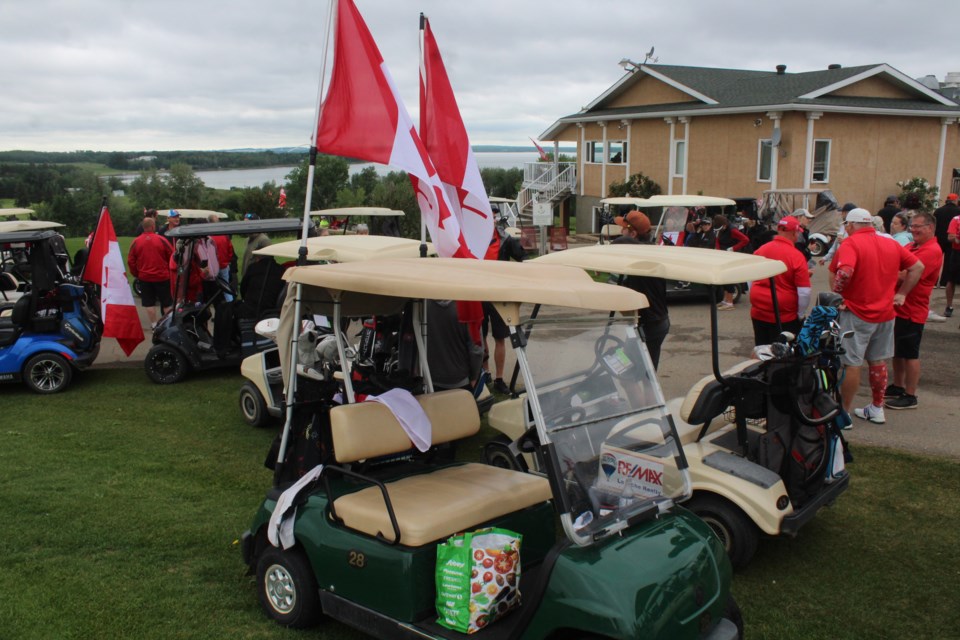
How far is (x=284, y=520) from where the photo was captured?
13.0 feet

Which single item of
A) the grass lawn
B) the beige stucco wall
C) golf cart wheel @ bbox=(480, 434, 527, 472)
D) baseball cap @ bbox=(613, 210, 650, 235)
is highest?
the beige stucco wall

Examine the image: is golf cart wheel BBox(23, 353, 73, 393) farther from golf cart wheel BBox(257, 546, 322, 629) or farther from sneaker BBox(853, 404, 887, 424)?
sneaker BBox(853, 404, 887, 424)

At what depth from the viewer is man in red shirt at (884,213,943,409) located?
7.25 m

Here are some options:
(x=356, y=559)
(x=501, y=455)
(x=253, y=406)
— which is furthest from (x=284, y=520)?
(x=253, y=406)

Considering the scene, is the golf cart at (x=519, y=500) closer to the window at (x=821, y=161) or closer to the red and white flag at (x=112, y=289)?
the red and white flag at (x=112, y=289)

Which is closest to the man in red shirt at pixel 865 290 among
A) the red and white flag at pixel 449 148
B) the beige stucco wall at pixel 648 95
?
the red and white flag at pixel 449 148

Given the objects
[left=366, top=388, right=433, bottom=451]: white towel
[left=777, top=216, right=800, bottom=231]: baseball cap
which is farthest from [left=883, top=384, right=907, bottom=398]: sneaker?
[left=366, top=388, right=433, bottom=451]: white towel

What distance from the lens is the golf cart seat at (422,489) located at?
3.55m

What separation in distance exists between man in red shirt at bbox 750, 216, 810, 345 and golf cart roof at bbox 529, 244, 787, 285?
1.49 meters

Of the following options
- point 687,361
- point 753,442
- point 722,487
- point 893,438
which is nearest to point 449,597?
point 722,487

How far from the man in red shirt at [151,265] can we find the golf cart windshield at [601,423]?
8.64 m

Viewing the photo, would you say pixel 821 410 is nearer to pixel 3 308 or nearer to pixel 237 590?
pixel 237 590

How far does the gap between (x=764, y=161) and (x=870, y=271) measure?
62.3 feet

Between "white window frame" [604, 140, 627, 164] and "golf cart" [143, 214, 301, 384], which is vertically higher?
"white window frame" [604, 140, 627, 164]
